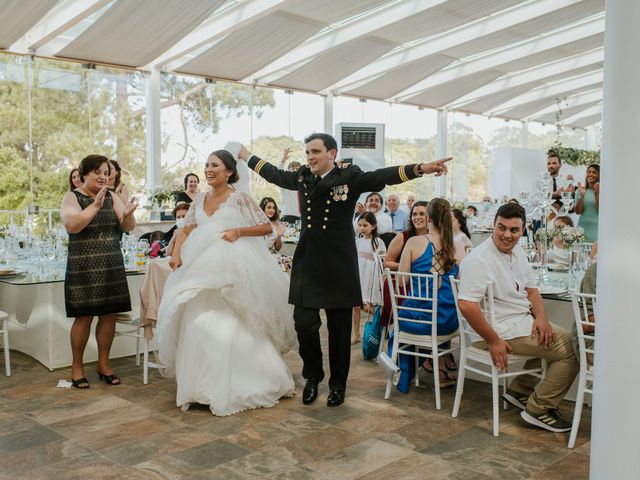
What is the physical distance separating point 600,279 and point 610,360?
262mm

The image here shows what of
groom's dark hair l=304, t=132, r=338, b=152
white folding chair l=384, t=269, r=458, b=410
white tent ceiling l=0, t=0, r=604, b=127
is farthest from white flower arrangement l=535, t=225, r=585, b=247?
white tent ceiling l=0, t=0, r=604, b=127

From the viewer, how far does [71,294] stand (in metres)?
4.39

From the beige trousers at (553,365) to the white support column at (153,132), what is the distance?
914 centimetres

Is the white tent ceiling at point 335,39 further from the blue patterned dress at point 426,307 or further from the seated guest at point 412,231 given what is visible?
the blue patterned dress at point 426,307

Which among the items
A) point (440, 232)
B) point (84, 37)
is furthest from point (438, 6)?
point (440, 232)

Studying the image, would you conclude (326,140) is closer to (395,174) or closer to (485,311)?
(395,174)

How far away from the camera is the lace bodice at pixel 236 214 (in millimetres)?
4230

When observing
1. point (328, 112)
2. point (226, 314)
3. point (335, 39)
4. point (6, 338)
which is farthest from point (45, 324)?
point (328, 112)

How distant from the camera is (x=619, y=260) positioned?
2.06 meters

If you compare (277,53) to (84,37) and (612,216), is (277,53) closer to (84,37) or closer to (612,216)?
(84,37)

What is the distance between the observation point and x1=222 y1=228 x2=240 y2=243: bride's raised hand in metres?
4.10

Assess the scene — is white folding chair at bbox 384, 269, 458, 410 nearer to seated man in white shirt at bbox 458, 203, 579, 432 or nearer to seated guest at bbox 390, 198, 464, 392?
seated guest at bbox 390, 198, 464, 392

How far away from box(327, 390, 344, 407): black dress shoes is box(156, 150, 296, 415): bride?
11.0 inches

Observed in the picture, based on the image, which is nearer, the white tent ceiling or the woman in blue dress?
the woman in blue dress
